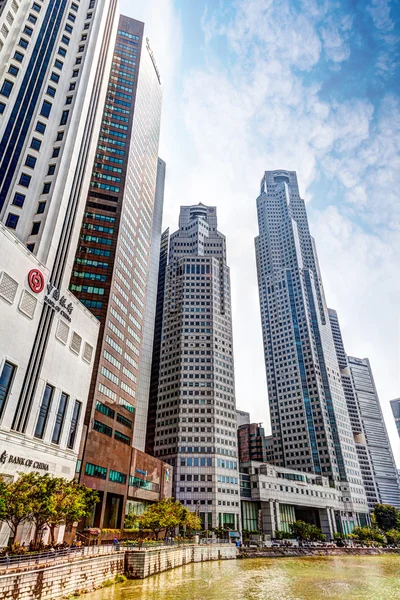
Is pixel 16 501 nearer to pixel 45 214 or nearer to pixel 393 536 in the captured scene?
pixel 45 214

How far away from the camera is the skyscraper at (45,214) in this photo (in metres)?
48.6

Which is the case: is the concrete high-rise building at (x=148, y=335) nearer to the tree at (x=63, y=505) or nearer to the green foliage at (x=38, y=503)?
the tree at (x=63, y=505)

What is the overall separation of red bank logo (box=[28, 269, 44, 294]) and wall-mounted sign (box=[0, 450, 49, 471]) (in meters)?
21.0

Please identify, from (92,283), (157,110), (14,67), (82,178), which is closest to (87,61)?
(14,67)

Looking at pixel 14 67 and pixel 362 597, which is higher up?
pixel 14 67

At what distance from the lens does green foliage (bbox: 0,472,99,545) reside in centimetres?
3638

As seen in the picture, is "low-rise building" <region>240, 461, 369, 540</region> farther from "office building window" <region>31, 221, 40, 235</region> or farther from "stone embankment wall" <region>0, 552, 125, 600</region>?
"office building window" <region>31, 221, 40, 235</region>

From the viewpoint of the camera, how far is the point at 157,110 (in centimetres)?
15312

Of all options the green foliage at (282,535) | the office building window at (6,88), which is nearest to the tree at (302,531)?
the green foliage at (282,535)

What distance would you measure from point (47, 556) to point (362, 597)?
3357cm

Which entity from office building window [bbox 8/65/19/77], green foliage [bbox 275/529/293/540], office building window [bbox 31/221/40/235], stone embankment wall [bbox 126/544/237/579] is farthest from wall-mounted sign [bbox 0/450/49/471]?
green foliage [bbox 275/529/293/540]

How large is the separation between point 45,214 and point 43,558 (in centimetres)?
4977

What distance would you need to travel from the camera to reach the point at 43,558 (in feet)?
112

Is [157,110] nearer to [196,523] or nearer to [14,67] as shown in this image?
[14,67]
